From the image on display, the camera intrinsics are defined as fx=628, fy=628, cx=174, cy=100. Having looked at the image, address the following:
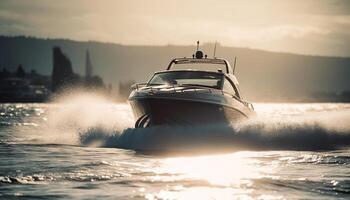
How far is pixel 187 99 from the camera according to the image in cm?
2092

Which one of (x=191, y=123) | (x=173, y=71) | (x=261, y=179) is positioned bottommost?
(x=261, y=179)

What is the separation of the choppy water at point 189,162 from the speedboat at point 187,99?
1.39 ft

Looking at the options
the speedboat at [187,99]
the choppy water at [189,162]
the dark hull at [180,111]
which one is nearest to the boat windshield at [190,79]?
the speedboat at [187,99]

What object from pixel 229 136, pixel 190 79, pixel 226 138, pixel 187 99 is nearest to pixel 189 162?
pixel 187 99

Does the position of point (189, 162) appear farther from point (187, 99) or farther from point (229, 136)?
point (229, 136)

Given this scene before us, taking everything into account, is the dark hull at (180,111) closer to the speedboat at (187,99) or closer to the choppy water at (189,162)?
the speedboat at (187,99)

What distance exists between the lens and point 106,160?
1623cm

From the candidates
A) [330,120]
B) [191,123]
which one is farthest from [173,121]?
[330,120]

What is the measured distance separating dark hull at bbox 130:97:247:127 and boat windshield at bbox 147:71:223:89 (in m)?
1.75

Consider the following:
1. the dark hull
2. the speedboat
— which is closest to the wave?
the dark hull

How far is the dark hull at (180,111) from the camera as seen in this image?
69.0ft

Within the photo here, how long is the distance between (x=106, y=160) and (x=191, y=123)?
5.64 metres

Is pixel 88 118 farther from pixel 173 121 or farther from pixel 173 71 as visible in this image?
pixel 173 121

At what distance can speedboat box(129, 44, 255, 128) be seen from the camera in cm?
2108
